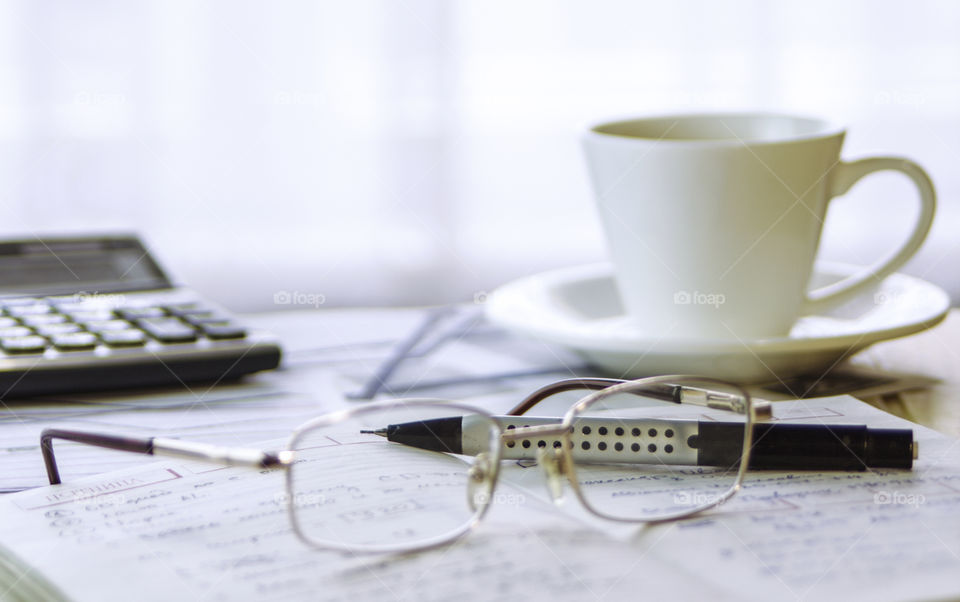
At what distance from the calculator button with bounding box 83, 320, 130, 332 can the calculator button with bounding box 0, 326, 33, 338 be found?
0.03 metres

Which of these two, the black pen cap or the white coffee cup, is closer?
the black pen cap

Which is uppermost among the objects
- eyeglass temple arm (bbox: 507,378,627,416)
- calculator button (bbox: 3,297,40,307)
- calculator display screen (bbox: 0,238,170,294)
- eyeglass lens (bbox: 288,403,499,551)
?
calculator display screen (bbox: 0,238,170,294)

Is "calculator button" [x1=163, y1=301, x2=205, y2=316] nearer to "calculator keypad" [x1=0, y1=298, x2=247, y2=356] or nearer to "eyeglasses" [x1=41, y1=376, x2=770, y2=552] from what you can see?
"calculator keypad" [x1=0, y1=298, x2=247, y2=356]

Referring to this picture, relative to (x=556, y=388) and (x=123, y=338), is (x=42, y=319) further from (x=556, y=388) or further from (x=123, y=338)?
(x=556, y=388)

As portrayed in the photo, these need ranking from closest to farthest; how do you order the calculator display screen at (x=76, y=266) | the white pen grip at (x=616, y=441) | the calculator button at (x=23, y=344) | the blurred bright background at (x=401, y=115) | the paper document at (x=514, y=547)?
1. the paper document at (x=514, y=547)
2. the white pen grip at (x=616, y=441)
3. the calculator button at (x=23, y=344)
4. the calculator display screen at (x=76, y=266)
5. the blurred bright background at (x=401, y=115)

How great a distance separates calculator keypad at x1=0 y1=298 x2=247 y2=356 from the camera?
0.50m

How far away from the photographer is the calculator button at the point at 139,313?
550 millimetres

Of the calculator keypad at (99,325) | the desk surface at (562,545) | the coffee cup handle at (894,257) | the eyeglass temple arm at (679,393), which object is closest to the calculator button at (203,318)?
the calculator keypad at (99,325)

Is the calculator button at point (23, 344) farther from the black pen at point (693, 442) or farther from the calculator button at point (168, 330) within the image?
the black pen at point (693, 442)

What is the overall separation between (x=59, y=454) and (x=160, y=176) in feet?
1.98

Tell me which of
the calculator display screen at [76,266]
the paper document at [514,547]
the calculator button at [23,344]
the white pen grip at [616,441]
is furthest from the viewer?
the calculator display screen at [76,266]

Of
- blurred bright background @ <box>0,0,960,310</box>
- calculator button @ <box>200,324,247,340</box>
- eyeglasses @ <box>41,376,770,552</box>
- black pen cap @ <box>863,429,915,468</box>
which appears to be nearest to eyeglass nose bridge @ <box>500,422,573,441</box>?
eyeglasses @ <box>41,376,770,552</box>

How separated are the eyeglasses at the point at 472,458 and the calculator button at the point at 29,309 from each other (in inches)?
7.9

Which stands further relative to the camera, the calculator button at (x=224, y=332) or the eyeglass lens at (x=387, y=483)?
the calculator button at (x=224, y=332)
